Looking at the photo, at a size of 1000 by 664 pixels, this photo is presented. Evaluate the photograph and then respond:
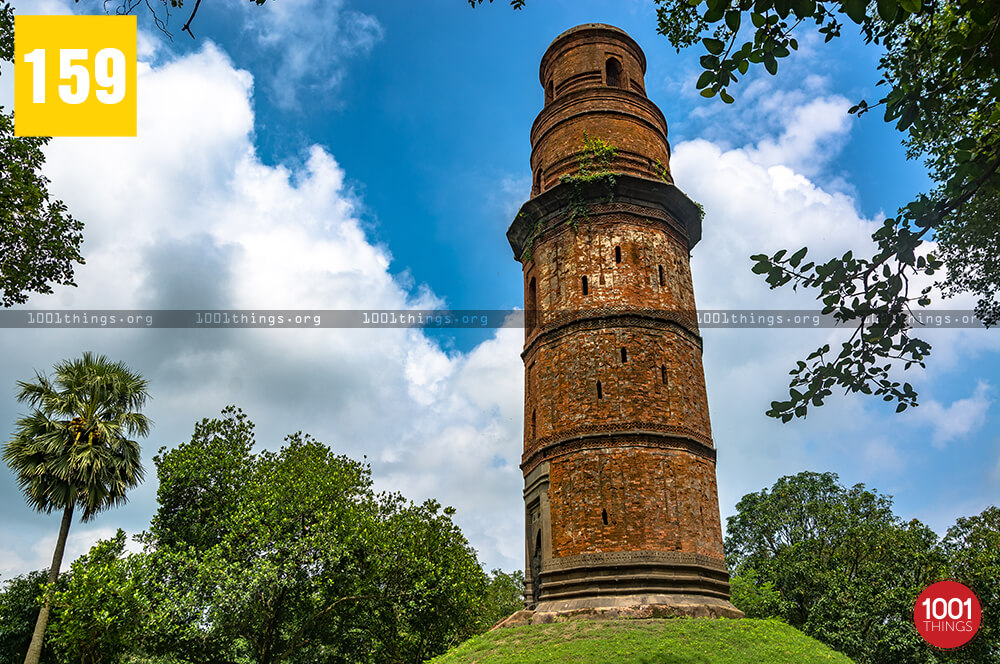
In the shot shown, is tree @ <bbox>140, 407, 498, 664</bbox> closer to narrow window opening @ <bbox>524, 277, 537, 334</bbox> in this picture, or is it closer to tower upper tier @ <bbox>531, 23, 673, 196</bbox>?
narrow window opening @ <bbox>524, 277, 537, 334</bbox>

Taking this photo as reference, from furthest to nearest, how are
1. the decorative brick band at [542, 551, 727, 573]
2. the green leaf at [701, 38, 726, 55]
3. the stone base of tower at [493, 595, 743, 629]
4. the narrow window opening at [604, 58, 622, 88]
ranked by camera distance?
the narrow window opening at [604, 58, 622, 88] < the decorative brick band at [542, 551, 727, 573] < the stone base of tower at [493, 595, 743, 629] < the green leaf at [701, 38, 726, 55]

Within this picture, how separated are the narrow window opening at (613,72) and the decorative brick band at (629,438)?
1167 cm

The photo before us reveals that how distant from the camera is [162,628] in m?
15.4

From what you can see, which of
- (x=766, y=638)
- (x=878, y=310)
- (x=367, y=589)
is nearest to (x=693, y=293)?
(x=766, y=638)

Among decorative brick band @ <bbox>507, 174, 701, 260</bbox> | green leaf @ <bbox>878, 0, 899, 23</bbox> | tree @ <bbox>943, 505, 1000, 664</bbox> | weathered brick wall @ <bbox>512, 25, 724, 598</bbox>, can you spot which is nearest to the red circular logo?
tree @ <bbox>943, 505, 1000, 664</bbox>

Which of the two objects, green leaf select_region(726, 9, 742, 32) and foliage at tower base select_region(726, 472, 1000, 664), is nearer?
green leaf select_region(726, 9, 742, 32)

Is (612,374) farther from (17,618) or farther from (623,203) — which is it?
(17,618)

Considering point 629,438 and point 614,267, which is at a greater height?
point 614,267

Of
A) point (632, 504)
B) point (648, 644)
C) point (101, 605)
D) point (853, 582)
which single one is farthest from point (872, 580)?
point (101, 605)

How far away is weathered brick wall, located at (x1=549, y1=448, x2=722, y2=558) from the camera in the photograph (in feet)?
51.4

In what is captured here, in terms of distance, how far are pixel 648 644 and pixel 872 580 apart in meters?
14.1

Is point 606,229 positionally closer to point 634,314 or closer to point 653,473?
point 634,314

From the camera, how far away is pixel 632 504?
1580 centimetres

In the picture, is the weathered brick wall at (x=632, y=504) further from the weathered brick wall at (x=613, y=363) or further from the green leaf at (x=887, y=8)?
the green leaf at (x=887, y=8)
